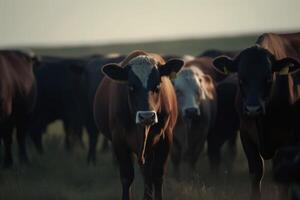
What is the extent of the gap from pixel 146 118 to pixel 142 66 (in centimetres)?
87

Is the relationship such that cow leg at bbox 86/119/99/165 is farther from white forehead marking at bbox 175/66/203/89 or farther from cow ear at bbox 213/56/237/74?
cow ear at bbox 213/56/237/74

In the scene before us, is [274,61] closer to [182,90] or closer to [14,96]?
[182,90]

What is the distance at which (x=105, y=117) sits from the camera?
41.9 feet

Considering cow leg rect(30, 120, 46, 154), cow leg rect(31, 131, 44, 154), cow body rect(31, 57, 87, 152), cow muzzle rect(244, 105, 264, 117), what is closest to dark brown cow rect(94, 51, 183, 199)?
cow muzzle rect(244, 105, 264, 117)

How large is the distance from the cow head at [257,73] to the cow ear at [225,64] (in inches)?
6.2

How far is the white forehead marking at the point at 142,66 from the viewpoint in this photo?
11547 millimetres

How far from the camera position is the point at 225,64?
12266 mm

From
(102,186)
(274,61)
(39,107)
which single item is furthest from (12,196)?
(39,107)

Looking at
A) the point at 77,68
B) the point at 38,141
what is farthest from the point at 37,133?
the point at 77,68

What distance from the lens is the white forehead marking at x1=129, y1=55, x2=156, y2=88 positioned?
1155cm

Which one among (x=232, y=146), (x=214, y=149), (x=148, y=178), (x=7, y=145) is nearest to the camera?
(x=148, y=178)

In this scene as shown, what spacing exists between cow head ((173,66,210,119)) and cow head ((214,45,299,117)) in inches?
98.6

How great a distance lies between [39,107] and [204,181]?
6.19 meters

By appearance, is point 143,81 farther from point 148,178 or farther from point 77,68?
point 77,68
